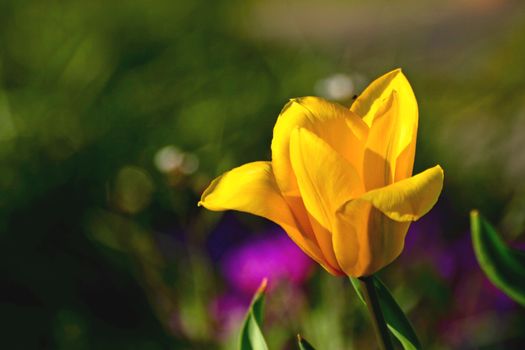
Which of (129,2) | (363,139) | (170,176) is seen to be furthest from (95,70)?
(363,139)

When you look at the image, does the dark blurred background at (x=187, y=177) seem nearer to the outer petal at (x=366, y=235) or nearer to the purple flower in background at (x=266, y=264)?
the purple flower in background at (x=266, y=264)

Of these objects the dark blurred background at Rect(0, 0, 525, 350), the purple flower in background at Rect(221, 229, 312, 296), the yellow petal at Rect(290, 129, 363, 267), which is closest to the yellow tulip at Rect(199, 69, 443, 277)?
the yellow petal at Rect(290, 129, 363, 267)

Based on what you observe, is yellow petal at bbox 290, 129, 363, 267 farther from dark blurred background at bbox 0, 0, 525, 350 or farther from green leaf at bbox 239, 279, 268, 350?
dark blurred background at bbox 0, 0, 525, 350

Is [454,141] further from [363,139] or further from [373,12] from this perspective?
[373,12]

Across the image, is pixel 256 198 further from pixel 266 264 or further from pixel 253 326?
pixel 266 264

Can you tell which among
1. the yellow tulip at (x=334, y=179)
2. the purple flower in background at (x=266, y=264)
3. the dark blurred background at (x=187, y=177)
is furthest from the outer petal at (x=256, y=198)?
the purple flower in background at (x=266, y=264)

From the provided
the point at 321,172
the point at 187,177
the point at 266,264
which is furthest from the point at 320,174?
the point at 266,264
